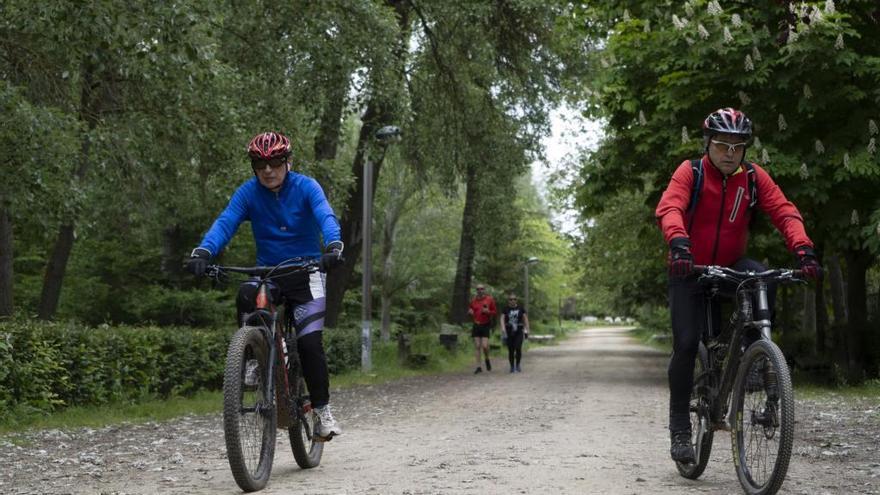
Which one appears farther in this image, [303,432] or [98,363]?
[98,363]

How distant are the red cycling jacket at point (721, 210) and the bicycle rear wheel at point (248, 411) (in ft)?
7.81

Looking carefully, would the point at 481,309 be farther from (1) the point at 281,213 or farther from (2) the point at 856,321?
(1) the point at 281,213

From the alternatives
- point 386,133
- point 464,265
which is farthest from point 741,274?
point 464,265

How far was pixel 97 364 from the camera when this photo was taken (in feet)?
40.3

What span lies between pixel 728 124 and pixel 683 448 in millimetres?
1855

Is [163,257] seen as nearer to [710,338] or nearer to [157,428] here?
[157,428]

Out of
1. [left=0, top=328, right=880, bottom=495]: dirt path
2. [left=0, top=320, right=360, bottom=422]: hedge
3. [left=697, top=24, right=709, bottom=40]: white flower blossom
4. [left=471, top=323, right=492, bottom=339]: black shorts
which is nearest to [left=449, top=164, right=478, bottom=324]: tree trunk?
[left=471, top=323, right=492, bottom=339]: black shorts

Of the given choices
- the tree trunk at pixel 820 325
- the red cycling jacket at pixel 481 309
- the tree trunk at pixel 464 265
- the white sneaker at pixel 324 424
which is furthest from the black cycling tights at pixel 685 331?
the tree trunk at pixel 464 265

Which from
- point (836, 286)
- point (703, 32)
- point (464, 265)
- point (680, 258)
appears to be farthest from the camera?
point (464, 265)

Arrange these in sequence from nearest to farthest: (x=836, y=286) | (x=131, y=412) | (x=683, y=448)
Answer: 1. (x=683, y=448)
2. (x=131, y=412)
3. (x=836, y=286)

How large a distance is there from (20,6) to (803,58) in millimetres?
9933

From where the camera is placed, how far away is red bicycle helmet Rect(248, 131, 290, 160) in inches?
249

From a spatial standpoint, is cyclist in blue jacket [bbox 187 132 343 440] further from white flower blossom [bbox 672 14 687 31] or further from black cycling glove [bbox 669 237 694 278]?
white flower blossom [bbox 672 14 687 31]

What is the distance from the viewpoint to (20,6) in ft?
34.8
